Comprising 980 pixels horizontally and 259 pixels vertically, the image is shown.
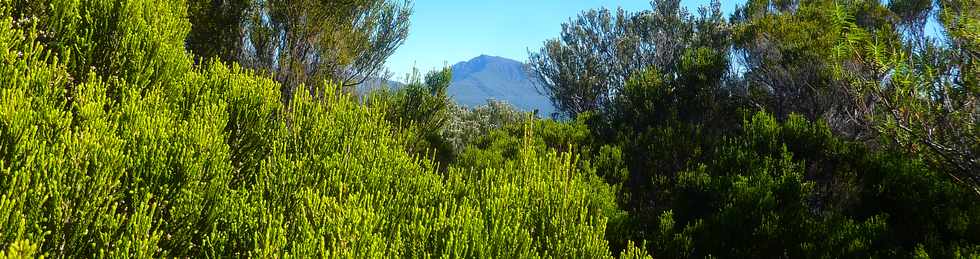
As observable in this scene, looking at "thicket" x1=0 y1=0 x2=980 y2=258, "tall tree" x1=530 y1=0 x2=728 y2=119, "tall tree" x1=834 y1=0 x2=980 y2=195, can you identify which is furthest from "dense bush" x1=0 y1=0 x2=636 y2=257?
"tall tree" x1=530 y1=0 x2=728 y2=119

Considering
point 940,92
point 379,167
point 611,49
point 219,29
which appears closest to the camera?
point 379,167

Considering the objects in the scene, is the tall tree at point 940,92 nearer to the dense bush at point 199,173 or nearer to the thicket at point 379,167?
the thicket at point 379,167

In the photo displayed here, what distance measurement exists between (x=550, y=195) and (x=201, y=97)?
12.4 ft

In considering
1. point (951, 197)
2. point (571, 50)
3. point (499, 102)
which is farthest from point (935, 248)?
point (499, 102)

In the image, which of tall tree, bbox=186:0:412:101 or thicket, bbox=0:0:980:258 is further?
tall tree, bbox=186:0:412:101

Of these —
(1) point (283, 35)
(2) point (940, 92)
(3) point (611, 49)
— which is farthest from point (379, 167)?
(3) point (611, 49)

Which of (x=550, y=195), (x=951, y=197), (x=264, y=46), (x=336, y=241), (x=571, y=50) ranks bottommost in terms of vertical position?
(x=336, y=241)

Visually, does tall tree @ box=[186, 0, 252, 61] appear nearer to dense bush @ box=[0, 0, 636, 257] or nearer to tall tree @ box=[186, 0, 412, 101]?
tall tree @ box=[186, 0, 412, 101]

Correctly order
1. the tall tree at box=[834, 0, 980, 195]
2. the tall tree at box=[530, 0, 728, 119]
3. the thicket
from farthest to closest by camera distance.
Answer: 1. the tall tree at box=[530, 0, 728, 119]
2. the tall tree at box=[834, 0, 980, 195]
3. the thicket

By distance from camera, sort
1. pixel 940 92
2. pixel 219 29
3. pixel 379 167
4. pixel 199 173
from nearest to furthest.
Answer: pixel 199 173
pixel 379 167
pixel 940 92
pixel 219 29

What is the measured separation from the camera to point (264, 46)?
11.1 m

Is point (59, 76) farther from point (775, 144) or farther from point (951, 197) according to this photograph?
point (951, 197)

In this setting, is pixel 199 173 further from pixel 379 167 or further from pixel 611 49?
pixel 611 49

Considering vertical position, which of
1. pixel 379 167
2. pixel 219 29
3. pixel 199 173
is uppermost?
pixel 219 29
